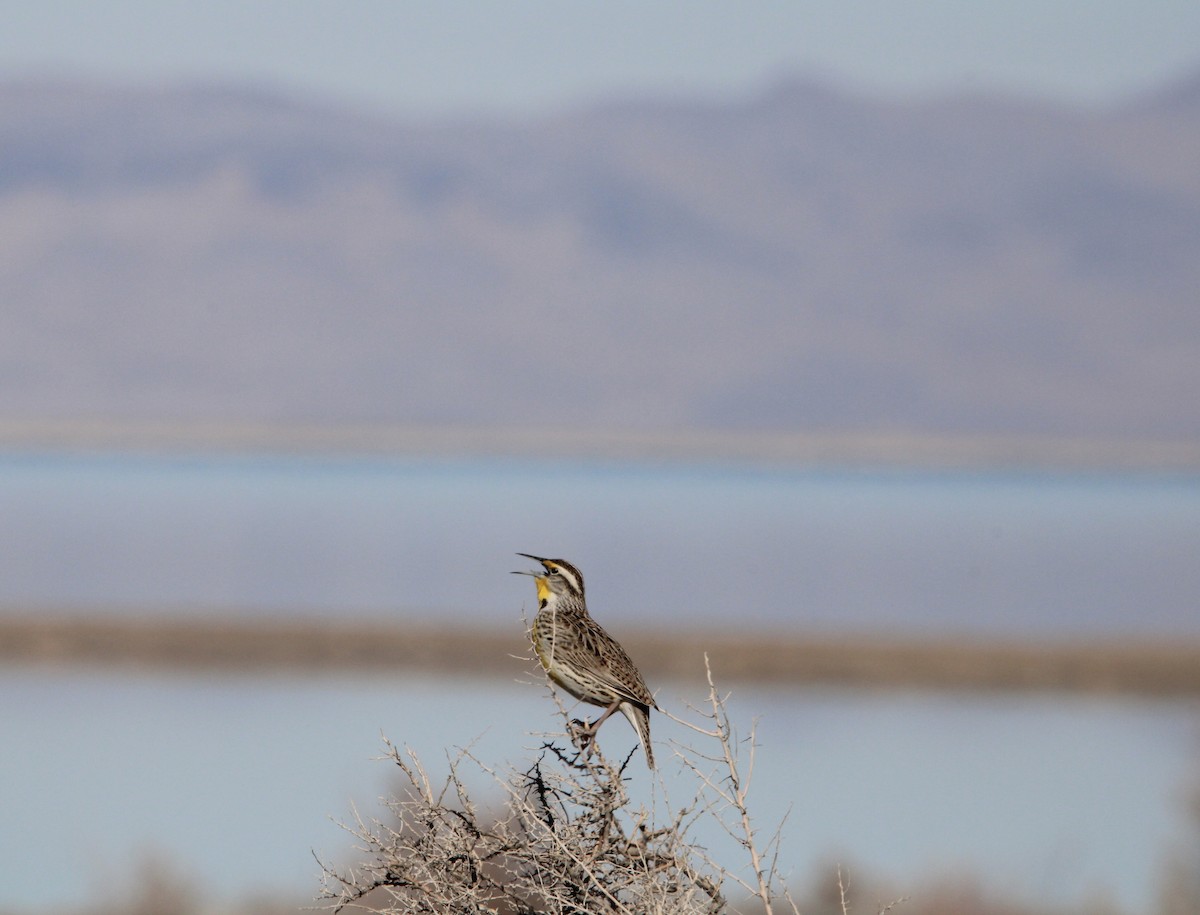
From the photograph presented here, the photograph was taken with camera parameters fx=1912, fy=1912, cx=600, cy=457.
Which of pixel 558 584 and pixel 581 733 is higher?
pixel 558 584

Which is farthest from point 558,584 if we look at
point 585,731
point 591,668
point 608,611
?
point 608,611

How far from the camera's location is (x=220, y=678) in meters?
26.2

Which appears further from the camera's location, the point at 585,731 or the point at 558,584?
the point at 558,584

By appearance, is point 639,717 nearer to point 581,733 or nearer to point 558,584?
point 558,584

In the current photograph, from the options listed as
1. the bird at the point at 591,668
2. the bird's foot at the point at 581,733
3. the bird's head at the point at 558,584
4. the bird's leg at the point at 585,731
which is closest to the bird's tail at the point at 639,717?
the bird at the point at 591,668

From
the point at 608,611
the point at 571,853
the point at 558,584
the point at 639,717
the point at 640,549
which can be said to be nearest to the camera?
the point at 571,853

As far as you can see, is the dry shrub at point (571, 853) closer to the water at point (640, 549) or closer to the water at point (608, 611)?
the water at point (608, 611)

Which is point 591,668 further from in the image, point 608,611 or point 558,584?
point 608,611

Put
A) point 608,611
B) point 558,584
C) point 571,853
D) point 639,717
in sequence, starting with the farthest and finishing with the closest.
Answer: point 608,611, point 558,584, point 639,717, point 571,853

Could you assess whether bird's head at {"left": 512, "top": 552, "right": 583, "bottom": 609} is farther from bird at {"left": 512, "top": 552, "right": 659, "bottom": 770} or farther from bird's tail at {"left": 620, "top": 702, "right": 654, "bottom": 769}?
bird's tail at {"left": 620, "top": 702, "right": 654, "bottom": 769}

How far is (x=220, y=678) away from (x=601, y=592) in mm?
11238

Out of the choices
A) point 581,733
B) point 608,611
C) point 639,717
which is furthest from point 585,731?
point 608,611

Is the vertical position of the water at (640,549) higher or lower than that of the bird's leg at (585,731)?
lower

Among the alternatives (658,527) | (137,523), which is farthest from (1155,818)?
(137,523)
